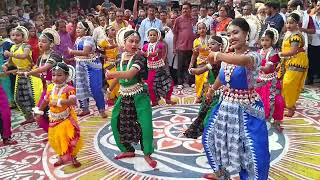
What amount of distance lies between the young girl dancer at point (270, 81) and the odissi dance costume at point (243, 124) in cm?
177

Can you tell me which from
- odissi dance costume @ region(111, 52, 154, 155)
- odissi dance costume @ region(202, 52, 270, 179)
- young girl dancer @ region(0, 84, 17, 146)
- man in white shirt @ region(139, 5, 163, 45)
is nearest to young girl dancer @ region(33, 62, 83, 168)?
odissi dance costume @ region(111, 52, 154, 155)

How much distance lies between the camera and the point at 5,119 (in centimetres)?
532

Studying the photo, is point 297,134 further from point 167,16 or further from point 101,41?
point 167,16

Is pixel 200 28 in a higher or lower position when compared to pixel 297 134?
higher

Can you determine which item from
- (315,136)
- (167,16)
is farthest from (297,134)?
(167,16)

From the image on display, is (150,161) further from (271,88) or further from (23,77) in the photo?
(23,77)

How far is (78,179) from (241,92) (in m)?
2.10

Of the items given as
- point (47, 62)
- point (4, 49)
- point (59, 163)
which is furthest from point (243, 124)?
point (4, 49)

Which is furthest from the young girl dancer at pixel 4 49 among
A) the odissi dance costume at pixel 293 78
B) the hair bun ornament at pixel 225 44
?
the odissi dance costume at pixel 293 78

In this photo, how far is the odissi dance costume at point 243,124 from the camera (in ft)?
11.1

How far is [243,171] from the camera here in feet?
11.7

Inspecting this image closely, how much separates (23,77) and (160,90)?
90.1 inches

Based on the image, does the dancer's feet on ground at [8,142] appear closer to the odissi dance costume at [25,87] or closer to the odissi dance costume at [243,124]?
the odissi dance costume at [25,87]

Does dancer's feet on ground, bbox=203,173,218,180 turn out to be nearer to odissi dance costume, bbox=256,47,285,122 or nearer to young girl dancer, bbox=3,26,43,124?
odissi dance costume, bbox=256,47,285,122
